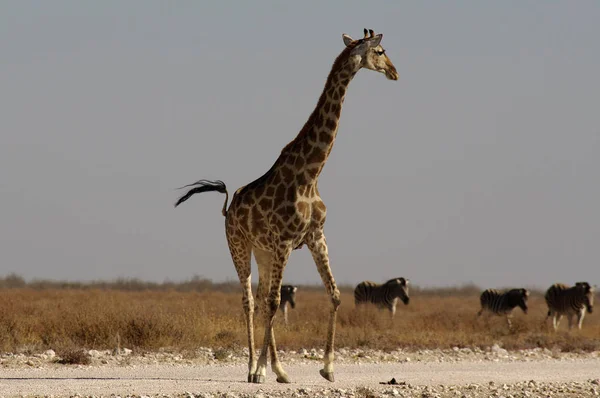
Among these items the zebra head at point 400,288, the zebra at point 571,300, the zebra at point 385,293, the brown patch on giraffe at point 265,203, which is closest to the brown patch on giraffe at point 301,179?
the brown patch on giraffe at point 265,203

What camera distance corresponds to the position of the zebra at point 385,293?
36094 mm

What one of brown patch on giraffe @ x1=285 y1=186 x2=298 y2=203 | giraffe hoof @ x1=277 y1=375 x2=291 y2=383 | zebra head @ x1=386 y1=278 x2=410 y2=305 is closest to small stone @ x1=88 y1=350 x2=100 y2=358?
Answer: giraffe hoof @ x1=277 y1=375 x2=291 y2=383

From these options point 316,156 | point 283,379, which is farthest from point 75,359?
point 316,156

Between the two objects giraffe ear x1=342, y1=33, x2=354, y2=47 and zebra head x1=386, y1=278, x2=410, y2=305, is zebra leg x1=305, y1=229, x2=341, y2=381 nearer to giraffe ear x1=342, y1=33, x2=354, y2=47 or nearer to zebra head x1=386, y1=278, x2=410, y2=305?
giraffe ear x1=342, y1=33, x2=354, y2=47

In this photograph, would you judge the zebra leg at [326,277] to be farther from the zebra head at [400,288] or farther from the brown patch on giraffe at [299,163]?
the zebra head at [400,288]

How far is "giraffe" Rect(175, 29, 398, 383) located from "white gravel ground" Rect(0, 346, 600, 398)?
3.32ft

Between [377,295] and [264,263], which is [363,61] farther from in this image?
[377,295]

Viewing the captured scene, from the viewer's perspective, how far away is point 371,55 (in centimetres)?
1446

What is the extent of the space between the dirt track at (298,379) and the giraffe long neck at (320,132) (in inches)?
116

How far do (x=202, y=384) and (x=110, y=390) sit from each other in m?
1.51

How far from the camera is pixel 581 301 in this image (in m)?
32.7

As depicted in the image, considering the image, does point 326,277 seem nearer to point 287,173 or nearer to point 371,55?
point 287,173

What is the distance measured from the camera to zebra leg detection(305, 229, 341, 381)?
47.2ft

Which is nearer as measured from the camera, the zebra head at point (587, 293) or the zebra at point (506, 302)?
the zebra head at point (587, 293)
